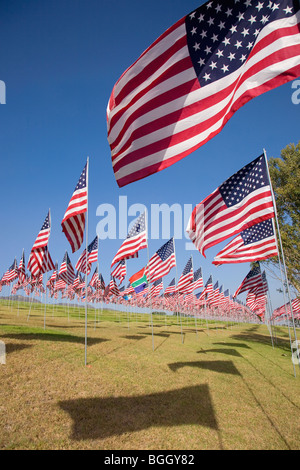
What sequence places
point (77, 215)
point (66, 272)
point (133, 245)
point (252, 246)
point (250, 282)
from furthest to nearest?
point (66, 272) < point (250, 282) < point (133, 245) < point (252, 246) < point (77, 215)

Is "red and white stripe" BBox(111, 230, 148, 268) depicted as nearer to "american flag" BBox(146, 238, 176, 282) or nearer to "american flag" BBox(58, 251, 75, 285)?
"american flag" BBox(146, 238, 176, 282)

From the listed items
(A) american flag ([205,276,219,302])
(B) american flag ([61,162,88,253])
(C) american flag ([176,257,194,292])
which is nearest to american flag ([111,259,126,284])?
(C) american flag ([176,257,194,292])

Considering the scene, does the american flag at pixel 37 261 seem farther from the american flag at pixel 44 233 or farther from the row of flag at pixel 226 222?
the american flag at pixel 44 233

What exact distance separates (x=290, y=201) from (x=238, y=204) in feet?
49.6

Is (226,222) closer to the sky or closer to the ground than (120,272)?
closer to the sky

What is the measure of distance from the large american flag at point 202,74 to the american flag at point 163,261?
16594mm

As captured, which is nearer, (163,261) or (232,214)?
(232,214)

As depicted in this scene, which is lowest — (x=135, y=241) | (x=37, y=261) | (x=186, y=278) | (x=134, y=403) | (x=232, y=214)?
(x=134, y=403)

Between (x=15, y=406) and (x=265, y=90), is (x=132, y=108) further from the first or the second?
(x=15, y=406)

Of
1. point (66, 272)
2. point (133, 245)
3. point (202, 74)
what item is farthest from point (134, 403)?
point (66, 272)

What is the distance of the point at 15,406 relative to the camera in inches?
283

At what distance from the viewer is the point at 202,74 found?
538 cm

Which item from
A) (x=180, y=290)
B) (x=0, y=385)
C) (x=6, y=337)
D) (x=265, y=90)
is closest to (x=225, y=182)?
(x=265, y=90)

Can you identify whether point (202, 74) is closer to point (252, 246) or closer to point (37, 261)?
point (252, 246)
